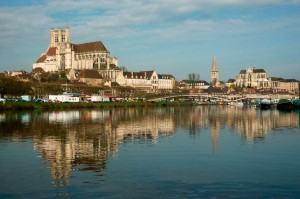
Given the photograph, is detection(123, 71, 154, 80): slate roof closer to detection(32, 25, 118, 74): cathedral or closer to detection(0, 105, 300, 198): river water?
detection(32, 25, 118, 74): cathedral

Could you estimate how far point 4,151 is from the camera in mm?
18453

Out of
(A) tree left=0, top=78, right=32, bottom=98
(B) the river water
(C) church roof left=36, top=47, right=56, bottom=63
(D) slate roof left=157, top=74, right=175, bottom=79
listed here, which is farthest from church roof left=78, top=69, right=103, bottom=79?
(B) the river water

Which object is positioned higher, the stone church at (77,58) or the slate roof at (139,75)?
the stone church at (77,58)

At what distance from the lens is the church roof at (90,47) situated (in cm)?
13225

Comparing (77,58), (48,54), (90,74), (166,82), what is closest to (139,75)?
(166,82)

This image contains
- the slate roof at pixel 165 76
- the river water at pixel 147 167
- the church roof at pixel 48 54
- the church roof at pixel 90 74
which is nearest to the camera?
the river water at pixel 147 167

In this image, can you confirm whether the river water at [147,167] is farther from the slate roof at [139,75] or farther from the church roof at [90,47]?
the church roof at [90,47]

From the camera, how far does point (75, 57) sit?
134625mm

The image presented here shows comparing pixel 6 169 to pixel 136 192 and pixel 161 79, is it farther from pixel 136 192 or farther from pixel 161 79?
pixel 161 79

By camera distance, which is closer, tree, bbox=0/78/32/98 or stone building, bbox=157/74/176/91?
tree, bbox=0/78/32/98

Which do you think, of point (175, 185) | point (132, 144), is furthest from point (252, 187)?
point (132, 144)

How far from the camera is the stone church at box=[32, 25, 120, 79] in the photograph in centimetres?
13075

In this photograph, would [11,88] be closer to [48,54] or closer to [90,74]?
[90,74]

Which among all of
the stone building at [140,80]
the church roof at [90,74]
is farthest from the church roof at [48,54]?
the stone building at [140,80]
